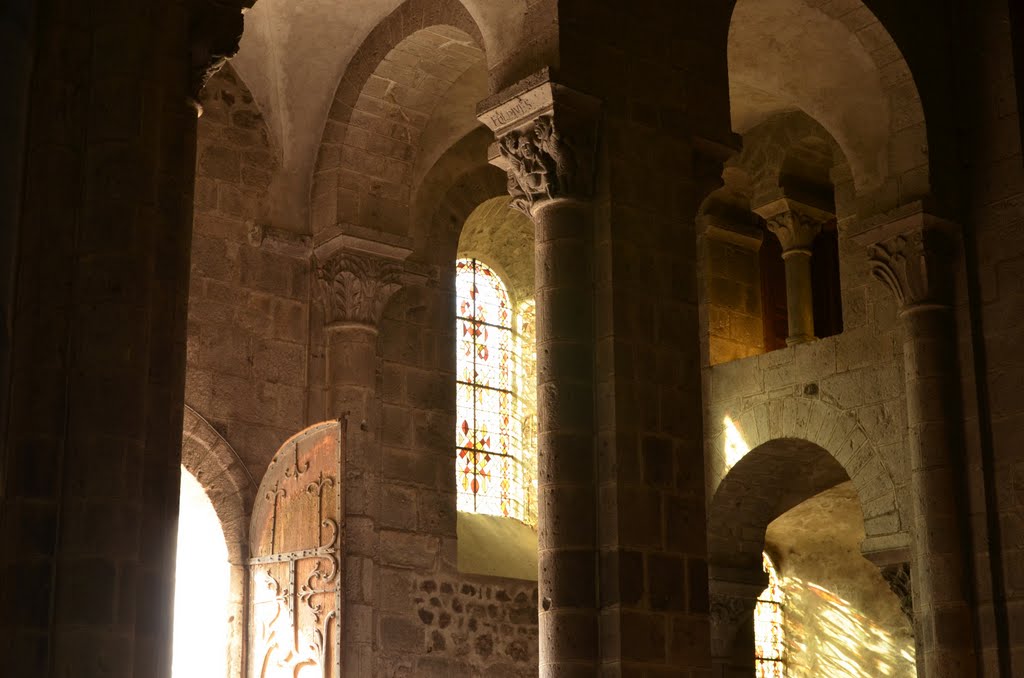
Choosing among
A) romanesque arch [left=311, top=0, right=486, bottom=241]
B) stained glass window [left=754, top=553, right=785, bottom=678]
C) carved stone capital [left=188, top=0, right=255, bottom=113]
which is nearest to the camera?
carved stone capital [left=188, top=0, right=255, bottom=113]

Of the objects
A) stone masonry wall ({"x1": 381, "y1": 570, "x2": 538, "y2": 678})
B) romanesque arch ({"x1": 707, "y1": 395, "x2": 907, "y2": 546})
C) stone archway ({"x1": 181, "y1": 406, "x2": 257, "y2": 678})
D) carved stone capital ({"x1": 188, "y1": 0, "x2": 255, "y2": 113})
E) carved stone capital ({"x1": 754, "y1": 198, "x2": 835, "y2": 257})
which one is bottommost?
stone masonry wall ({"x1": 381, "y1": 570, "x2": 538, "y2": 678})

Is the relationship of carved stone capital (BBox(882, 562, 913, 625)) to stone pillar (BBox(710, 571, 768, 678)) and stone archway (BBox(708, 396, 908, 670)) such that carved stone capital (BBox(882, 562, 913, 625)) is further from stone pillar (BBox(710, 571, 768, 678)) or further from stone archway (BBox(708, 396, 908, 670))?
stone pillar (BBox(710, 571, 768, 678))

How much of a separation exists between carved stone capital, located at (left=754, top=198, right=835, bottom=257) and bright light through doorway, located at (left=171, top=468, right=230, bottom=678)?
6.34 meters

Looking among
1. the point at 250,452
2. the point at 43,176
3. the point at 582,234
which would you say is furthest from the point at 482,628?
the point at 43,176

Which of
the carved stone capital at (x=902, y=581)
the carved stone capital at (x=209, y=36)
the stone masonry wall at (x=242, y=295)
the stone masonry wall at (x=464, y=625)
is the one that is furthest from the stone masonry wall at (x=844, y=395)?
the carved stone capital at (x=209, y=36)

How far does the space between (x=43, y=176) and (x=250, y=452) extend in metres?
4.87

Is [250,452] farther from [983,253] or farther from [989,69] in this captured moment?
[989,69]

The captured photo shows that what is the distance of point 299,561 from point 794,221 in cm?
627

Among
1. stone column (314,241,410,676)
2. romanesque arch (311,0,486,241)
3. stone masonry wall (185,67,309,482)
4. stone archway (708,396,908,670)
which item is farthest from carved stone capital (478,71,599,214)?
stone archway (708,396,908,670)

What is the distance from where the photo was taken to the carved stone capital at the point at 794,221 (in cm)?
1334

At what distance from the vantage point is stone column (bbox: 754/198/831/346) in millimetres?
13281

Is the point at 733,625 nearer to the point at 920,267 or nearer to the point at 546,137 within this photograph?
the point at 920,267

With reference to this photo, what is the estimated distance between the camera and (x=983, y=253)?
984 centimetres

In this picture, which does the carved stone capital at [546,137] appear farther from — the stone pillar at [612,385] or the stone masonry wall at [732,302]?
the stone masonry wall at [732,302]
